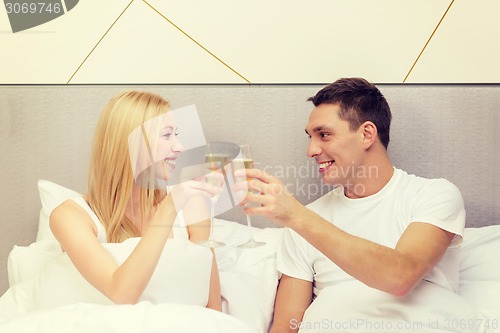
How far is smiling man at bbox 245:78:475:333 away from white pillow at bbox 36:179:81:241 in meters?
0.77

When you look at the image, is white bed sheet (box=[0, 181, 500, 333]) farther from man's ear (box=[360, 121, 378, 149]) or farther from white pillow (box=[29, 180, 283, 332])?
man's ear (box=[360, 121, 378, 149])

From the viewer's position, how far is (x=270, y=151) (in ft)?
6.43

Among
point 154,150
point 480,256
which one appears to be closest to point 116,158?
point 154,150

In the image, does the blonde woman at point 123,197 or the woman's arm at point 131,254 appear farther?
the blonde woman at point 123,197

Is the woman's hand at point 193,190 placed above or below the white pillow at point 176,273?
above

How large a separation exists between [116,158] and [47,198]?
50cm

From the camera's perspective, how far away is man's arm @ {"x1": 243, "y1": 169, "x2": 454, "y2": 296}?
126cm

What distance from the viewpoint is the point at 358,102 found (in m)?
1.69

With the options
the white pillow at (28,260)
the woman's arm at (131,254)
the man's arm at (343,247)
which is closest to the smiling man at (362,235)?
the man's arm at (343,247)

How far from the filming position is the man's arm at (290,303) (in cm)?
157

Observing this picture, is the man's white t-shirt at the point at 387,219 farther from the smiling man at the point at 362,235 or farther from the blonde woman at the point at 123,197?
the blonde woman at the point at 123,197

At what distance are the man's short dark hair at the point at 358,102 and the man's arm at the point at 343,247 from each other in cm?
46

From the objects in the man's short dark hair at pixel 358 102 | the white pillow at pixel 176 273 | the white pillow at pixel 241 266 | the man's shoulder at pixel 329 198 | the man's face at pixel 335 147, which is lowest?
the white pillow at pixel 241 266
